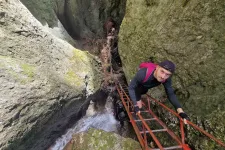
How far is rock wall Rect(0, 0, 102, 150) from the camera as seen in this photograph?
4516mm

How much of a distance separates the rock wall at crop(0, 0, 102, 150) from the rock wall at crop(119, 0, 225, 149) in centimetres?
334

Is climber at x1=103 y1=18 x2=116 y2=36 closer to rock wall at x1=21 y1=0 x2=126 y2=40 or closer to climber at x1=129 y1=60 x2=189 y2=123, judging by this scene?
rock wall at x1=21 y1=0 x2=126 y2=40

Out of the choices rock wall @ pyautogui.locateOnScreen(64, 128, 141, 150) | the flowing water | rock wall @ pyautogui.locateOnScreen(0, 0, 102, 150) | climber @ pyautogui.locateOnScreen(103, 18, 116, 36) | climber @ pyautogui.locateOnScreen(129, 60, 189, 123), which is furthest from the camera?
climber @ pyautogui.locateOnScreen(103, 18, 116, 36)

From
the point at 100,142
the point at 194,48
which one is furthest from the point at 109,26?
the point at 100,142

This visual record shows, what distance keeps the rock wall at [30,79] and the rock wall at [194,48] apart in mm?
3343

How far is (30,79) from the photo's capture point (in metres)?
5.23

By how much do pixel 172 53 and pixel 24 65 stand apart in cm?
463

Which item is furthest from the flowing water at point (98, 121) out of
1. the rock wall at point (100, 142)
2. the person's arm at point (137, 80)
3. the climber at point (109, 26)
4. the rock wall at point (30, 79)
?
the person's arm at point (137, 80)

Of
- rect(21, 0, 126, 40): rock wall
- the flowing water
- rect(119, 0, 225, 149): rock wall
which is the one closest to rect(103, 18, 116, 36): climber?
rect(21, 0, 126, 40): rock wall

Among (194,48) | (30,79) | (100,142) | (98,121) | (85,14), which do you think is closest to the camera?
(30,79)

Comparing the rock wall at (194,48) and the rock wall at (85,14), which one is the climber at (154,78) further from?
the rock wall at (85,14)

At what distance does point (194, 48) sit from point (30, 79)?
15.7 feet

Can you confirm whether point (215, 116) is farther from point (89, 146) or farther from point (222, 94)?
point (89, 146)

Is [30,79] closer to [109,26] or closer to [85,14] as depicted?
[109,26]
